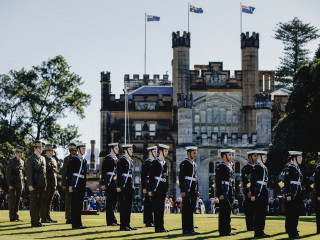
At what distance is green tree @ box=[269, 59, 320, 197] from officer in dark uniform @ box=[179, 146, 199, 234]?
1966cm

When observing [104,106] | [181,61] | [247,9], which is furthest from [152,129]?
[247,9]

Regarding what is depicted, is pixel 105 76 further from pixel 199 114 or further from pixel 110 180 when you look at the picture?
pixel 110 180

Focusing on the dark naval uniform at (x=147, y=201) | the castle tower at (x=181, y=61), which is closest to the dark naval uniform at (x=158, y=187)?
the dark naval uniform at (x=147, y=201)

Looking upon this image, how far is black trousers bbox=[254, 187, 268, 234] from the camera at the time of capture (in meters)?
16.1

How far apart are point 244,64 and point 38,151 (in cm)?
3734

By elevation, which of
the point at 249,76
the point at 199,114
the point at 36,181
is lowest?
the point at 36,181

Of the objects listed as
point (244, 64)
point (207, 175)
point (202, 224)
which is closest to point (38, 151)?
point (202, 224)

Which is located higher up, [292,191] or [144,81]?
[144,81]

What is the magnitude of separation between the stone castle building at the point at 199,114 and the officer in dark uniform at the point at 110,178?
92.9ft

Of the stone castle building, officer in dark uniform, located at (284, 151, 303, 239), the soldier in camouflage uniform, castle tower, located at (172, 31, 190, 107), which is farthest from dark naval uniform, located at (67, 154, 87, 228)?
castle tower, located at (172, 31, 190, 107)

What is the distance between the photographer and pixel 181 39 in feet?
175

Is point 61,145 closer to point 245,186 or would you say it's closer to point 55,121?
point 55,121

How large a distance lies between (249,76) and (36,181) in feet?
123

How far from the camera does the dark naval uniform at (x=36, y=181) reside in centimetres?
1823
